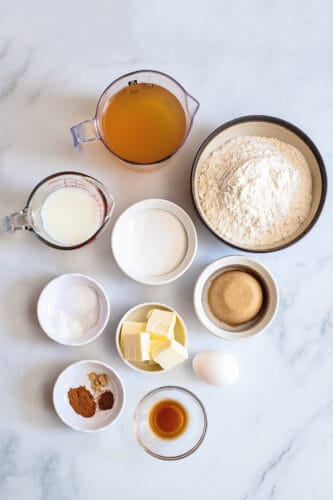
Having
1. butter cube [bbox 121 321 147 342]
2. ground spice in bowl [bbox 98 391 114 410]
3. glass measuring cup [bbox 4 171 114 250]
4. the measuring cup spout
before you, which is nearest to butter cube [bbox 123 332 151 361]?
butter cube [bbox 121 321 147 342]

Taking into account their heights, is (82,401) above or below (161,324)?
below

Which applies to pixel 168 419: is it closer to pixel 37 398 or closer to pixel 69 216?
pixel 37 398

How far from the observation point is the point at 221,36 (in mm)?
1518

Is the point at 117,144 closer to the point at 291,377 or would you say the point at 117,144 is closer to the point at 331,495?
the point at 291,377

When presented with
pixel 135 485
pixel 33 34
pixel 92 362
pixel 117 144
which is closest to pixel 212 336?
pixel 92 362

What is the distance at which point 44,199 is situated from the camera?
1.39 meters

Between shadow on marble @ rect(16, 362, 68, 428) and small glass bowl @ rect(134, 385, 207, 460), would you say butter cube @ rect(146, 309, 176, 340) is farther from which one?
shadow on marble @ rect(16, 362, 68, 428)

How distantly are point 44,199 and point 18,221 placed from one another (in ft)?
0.26

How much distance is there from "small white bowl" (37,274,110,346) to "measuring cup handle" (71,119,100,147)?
324 mm

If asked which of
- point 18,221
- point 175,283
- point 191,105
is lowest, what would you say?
point 175,283

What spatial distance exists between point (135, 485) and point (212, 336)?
41 cm

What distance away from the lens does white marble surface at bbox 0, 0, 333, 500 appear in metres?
1.45

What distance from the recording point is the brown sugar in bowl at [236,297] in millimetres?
1400

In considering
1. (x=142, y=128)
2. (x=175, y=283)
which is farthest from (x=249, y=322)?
(x=142, y=128)
